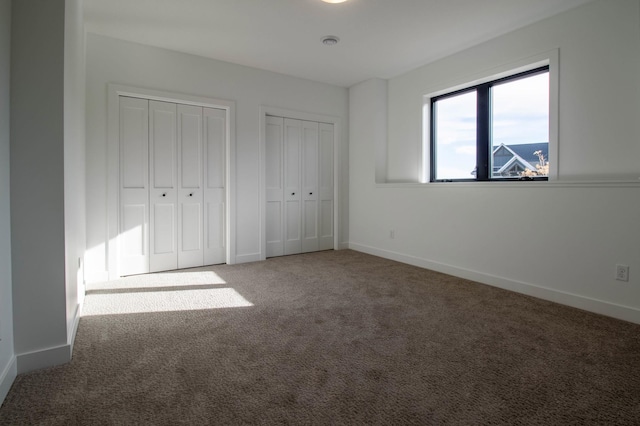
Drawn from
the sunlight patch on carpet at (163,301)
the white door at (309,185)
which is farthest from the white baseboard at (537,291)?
the sunlight patch on carpet at (163,301)

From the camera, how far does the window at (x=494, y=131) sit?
11.6ft

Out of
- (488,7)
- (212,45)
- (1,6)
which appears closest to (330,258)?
(212,45)

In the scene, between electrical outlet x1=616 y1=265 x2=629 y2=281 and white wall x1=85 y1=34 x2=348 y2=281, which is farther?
white wall x1=85 y1=34 x2=348 y2=281

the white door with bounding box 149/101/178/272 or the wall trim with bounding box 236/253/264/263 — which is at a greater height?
the white door with bounding box 149/101/178/272

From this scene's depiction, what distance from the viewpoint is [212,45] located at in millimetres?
4027

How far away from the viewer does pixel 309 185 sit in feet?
17.8

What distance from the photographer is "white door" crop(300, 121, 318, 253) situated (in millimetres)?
5348

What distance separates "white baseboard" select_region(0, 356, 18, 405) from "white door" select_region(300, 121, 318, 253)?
3825 mm

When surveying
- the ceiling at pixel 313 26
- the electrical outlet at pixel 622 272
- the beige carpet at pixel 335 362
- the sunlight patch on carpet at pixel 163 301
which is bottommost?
the beige carpet at pixel 335 362

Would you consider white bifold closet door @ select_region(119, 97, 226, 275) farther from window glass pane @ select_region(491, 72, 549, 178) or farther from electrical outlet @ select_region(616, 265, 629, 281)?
electrical outlet @ select_region(616, 265, 629, 281)

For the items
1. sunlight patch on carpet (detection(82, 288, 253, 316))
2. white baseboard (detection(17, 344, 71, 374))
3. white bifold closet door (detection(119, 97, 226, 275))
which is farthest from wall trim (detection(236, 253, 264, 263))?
white baseboard (detection(17, 344, 71, 374))

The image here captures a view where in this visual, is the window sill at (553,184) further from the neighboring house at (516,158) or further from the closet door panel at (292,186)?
the closet door panel at (292,186)

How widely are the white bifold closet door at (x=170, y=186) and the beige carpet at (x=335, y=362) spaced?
0.86 meters

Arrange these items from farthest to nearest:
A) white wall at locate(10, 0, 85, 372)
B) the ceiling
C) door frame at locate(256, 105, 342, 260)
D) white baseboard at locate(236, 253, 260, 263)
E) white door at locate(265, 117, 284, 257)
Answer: white door at locate(265, 117, 284, 257) → door frame at locate(256, 105, 342, 260) → white baseboard at locate(236, 253, 260, 263) → the ceiling → white wall at locate(10, 0, 85, 372)
